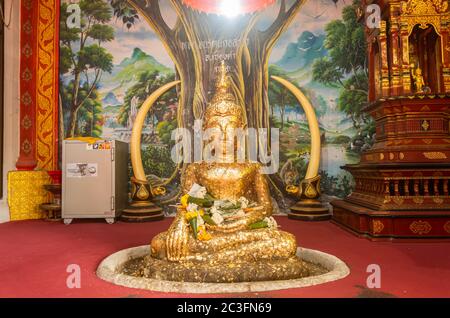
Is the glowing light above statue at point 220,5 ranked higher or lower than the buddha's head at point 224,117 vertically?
higher

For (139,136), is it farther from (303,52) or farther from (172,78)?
(303,52)

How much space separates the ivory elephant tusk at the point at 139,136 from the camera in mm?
6488

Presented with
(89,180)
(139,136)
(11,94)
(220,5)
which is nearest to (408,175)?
(220,5)

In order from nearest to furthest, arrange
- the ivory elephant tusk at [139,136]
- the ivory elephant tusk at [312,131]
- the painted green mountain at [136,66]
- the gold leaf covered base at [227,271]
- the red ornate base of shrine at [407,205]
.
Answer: the gold leaf covered base at [227,271] < the red ornate base of shrine at [407,205] < the ivory elephant tusk at [312,131] < the ivory elephant tusk at [139,136] < the painted green mountain at [136,66]

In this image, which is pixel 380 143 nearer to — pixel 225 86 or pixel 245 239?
pixel 225 86

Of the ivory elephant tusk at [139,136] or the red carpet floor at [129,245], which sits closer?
the red carpet floor at [129,245]

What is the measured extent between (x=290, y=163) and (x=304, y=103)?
3.76 feet

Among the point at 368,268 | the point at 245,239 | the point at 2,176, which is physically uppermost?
the point at 2,176

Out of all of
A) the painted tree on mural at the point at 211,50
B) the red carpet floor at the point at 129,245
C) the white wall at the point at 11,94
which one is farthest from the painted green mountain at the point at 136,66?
the red carpet floor at the point at 129,245

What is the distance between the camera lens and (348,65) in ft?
21.6

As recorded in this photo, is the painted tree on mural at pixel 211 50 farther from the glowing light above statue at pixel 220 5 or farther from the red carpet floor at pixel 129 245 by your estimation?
the red carpet floor at pixel 129 245

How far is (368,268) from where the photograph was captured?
10.1ft

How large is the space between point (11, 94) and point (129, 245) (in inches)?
175

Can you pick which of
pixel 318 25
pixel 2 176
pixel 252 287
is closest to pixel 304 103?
pixel 318 25
